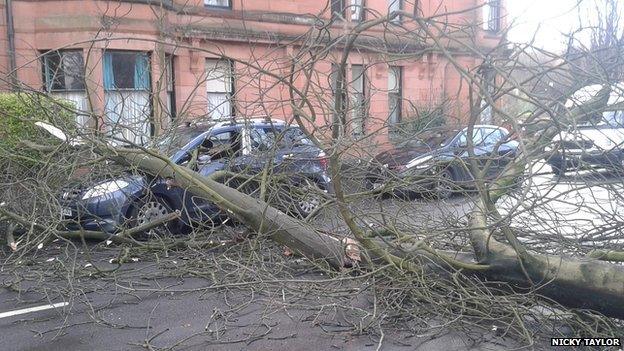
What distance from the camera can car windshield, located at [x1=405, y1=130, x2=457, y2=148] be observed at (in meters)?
6.64

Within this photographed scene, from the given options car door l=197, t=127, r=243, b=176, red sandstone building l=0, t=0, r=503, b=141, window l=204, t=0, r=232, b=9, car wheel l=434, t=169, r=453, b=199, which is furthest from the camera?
window l=204, t=0, r=232, b=9

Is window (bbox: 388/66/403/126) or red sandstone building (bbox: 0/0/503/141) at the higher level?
red sandstone building (bbox: 0/0/503/141)

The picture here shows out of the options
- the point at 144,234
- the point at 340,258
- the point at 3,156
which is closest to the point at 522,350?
the point at 340,258

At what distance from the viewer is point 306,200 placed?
21.8ft

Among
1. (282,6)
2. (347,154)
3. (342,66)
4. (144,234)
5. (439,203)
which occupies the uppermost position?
(282,6)

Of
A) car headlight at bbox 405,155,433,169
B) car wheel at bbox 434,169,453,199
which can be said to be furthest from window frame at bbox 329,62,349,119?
car wheel at bbox 434,169,453,199

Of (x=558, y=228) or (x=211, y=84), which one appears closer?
(x=558, y=228)

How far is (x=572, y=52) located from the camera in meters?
5.18

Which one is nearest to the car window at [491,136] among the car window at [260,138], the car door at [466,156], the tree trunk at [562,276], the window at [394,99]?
the car door at [466,156]

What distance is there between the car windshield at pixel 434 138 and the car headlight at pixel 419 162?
0.34 meters

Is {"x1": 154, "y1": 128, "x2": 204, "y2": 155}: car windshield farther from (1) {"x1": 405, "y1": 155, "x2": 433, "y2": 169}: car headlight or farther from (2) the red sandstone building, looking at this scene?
(1) {"x1": 405, "y1": 155, "x2": 433, "y2": 169}: car headlight

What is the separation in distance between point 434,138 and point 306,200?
174 centimetres

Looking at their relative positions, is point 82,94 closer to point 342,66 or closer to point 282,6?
point 282,6

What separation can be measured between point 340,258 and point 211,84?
32.0 feet
